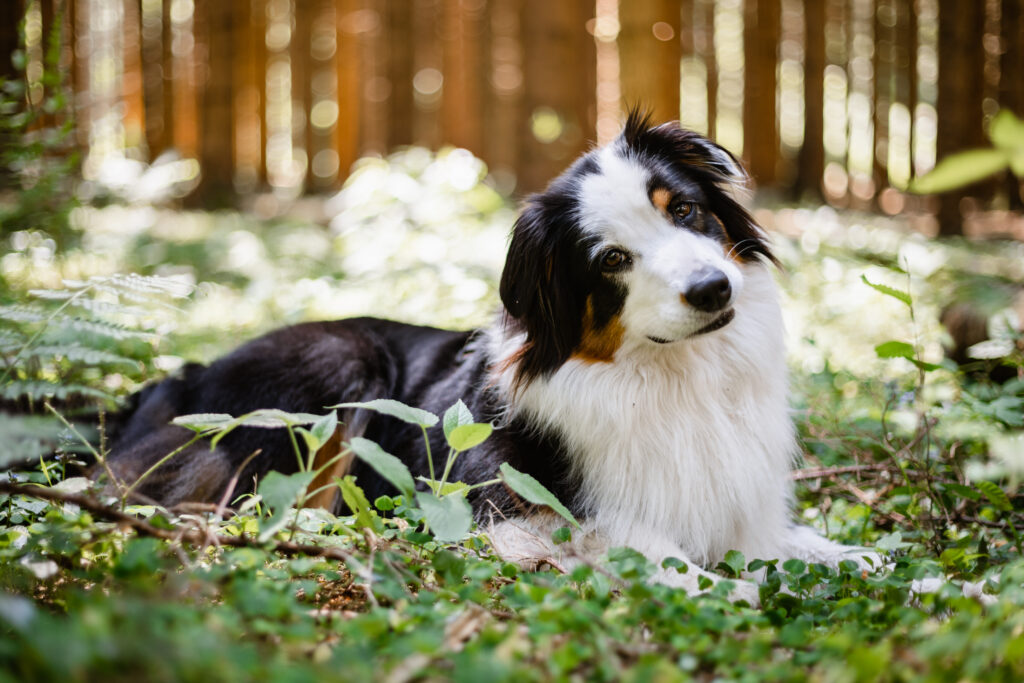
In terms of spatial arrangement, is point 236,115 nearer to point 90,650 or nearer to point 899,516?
point 899,516

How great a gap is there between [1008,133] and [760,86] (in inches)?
418

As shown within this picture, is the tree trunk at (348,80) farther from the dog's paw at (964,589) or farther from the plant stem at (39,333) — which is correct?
the dog's paw at (964,589)

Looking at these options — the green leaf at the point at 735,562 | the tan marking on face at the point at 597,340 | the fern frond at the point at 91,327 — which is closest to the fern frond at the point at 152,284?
the fern frond at the point at 91,327

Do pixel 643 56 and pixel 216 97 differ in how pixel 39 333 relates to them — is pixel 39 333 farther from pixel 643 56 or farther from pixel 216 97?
pixel 216 97

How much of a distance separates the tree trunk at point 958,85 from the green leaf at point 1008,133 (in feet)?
28.9

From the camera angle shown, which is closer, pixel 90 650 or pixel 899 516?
pixel 90 650

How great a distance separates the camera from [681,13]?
34.5 ft

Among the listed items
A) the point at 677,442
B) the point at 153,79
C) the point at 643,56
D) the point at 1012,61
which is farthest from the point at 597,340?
the point at 153,79

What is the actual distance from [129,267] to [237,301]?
82 centimetres

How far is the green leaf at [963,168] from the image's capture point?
3.80ft

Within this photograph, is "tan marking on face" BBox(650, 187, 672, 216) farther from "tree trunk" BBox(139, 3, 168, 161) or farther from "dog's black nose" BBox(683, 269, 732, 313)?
"tree trunk" BBox(139, 3, 168, 161)

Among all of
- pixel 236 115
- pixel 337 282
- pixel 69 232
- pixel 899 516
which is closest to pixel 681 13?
pixel 236 115

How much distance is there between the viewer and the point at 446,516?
1918 millimetres

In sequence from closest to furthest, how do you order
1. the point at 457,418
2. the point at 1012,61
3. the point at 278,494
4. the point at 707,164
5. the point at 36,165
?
the point at 278,494 → the point at 457,418 → the point at 707,164 → the point at 36,165 → the point at 1012,61
